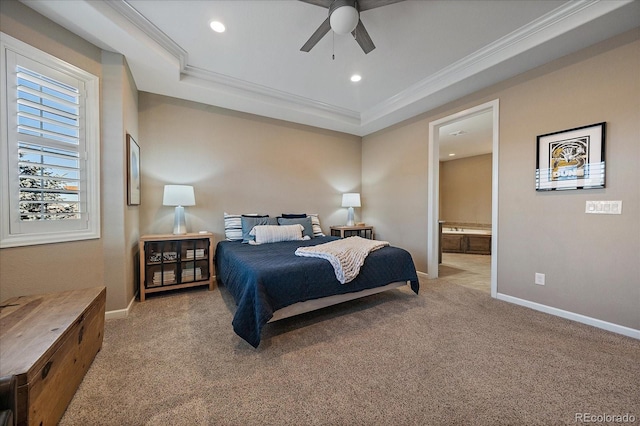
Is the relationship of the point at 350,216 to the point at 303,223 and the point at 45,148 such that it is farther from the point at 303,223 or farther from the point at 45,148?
the point at 45,148

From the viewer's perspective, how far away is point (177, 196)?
A: 3.20 m

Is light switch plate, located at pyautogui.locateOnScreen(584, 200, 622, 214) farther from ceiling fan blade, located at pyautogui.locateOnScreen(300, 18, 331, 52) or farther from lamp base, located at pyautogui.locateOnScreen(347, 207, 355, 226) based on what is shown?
lamp base, located at pyautogui.locateOnScreen(347, 207, 355, 226)

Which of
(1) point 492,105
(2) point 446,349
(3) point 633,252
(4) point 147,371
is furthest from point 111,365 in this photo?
(1) point 492,105

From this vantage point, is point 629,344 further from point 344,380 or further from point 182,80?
point 182,80

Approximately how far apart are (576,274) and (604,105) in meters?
1.64

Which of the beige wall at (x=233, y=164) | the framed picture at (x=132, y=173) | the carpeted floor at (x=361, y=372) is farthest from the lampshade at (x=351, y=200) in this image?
the framed picture at (x=132, y=173)

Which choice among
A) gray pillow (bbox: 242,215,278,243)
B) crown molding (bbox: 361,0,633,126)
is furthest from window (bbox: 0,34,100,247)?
crown molding (bbox: 361,0,633,126)

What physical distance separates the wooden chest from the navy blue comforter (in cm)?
91

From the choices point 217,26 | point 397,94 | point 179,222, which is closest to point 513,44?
point 397,94

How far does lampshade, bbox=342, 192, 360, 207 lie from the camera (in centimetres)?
477

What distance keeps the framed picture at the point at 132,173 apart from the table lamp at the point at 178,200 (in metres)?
0.32

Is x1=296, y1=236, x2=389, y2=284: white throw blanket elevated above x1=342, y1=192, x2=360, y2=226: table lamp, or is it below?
below

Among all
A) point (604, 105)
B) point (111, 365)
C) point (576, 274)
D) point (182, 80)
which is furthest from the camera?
point (182, 80)

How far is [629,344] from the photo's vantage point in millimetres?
1993
